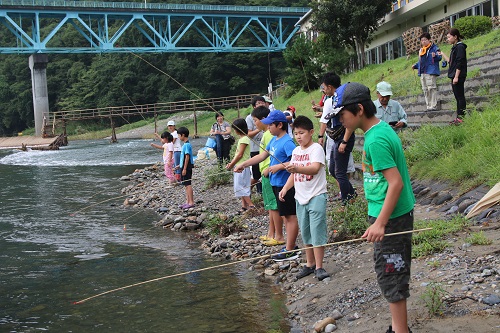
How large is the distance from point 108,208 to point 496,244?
953 cm

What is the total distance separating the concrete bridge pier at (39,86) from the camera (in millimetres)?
56438

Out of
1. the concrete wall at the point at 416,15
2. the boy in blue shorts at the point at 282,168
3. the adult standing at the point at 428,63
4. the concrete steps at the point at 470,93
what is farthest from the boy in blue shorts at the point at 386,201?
the concrete wall at the point at 416,15

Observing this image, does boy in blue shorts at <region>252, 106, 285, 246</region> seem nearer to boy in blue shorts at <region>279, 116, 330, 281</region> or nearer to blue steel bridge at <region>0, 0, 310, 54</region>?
boy in blue shorts at <region>279, 116, 330, 281</region>

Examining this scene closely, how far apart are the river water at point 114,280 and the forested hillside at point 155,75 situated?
147ft

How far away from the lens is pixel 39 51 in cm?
5334

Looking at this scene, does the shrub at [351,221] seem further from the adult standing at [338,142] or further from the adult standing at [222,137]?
the adult standing at [222,137]

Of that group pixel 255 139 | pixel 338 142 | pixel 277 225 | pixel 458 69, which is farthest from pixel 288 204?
pixel 458 69

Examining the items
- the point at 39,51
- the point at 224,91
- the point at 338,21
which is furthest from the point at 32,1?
the point at 338,21

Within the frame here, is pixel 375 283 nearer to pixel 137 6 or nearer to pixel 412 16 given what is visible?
pixel 412 16

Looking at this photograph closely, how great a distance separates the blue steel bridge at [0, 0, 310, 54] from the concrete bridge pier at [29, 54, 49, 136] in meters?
2.02

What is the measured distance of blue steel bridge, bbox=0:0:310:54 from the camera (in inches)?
2084

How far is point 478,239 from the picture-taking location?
18.1ft

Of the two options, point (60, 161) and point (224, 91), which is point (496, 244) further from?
point (224, 91)

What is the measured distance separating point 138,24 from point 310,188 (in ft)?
183
